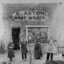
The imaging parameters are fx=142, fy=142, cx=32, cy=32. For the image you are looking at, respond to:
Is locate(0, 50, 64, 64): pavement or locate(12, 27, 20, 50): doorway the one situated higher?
locate(12, 27, 20, 50): doorway

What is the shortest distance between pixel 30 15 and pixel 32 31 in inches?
13.0

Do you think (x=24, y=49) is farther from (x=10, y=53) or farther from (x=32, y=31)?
(x=32, y=31)

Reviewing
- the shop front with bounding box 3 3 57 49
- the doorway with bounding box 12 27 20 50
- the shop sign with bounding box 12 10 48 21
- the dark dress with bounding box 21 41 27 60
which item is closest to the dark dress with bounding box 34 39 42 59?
the shop front with bounding box 3 3 57 49

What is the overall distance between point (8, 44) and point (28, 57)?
1.59 feet

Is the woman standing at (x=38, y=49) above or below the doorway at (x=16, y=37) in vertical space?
below

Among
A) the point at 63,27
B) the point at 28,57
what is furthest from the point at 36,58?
the point at 63,27

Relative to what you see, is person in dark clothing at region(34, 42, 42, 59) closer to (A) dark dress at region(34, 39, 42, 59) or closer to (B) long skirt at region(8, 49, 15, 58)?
(A) dark dress at region(34, 39, 42, 59)

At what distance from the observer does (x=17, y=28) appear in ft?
9.51

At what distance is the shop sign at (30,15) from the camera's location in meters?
2.89

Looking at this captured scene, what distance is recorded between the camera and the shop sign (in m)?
2.89

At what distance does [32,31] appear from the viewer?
2.93 m

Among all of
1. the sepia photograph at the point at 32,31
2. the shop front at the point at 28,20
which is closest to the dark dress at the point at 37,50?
the sepia photograph at the point at 32,31

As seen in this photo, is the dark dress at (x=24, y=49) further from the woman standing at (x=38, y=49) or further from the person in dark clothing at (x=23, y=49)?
the woman standing at (x=38, y=49)

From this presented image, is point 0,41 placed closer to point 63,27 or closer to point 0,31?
point 0,31
